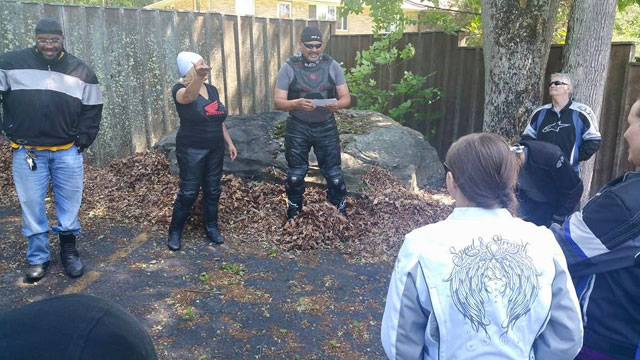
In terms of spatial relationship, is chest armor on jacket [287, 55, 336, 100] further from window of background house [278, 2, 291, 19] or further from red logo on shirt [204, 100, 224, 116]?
window of background house [278, 2, 291, 19]

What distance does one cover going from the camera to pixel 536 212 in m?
4.02

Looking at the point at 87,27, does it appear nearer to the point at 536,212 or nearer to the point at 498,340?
the point at 536,212

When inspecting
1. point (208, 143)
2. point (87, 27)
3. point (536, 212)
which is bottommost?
point (536, 212)

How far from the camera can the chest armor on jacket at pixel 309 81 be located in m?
5.38

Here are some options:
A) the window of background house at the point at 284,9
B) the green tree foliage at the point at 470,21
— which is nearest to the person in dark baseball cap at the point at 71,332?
the green tree foliage at the point at 470,21

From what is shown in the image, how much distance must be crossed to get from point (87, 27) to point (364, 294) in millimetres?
5717

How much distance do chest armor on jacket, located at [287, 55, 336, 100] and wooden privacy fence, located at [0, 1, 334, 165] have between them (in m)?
3.50

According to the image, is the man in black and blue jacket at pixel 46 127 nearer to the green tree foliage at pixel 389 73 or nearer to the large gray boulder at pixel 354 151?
the large gray boulder at pixel 354 151

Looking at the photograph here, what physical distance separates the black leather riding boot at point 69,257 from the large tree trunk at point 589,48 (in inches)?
196

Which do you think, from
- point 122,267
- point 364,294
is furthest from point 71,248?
point 364,294

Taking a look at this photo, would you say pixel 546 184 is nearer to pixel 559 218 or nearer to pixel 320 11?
pixel 559 218

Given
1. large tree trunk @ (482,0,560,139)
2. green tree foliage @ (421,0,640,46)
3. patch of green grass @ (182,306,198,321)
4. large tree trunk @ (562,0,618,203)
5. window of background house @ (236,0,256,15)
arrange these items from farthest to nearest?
window of background house @ (236,0,256,15)
green tree foliage @ (421,0,640,46)
large tree trunk @ (482,0,560,139)
large tree trunk @ (562,0,618,203)
patch of green grass @ (182,306,198,321)

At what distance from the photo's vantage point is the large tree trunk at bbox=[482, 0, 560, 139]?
5625mm

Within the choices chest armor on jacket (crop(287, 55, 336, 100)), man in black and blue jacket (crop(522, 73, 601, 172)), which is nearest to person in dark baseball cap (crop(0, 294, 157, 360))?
man in black and blue jacket (crop(522, 73, 601, 172))
